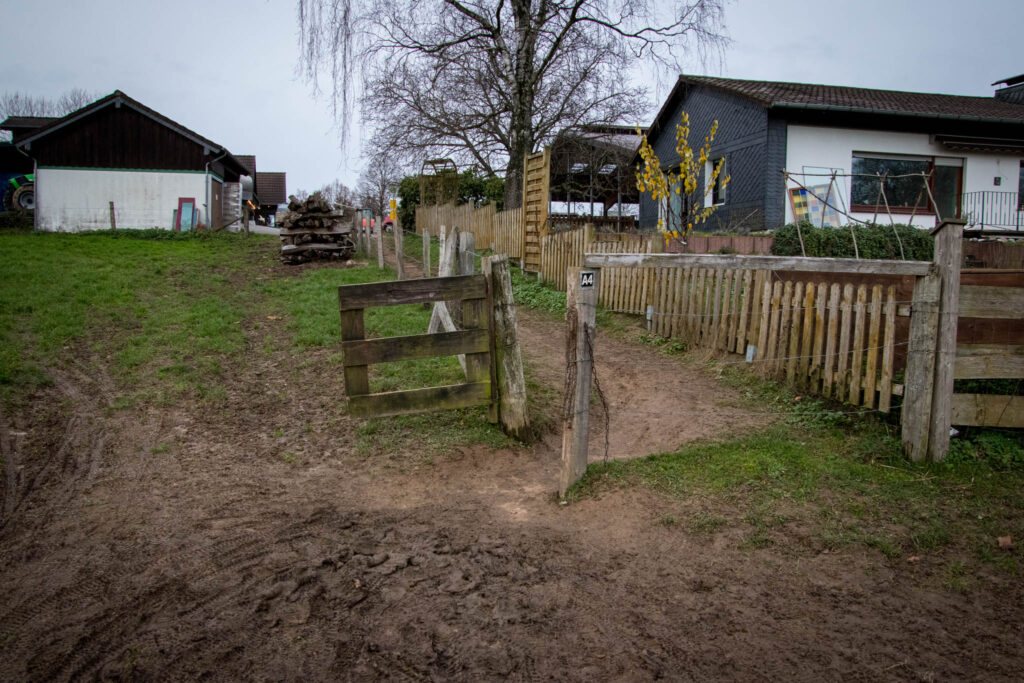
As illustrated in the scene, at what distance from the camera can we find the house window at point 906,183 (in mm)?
19531

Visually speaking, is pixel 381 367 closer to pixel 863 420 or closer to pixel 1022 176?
pixel 863 420

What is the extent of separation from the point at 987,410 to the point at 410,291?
449cm

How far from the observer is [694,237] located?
1566 centimetres

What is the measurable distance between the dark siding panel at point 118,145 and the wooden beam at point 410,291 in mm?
25014

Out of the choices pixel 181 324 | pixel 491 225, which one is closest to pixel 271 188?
pixel 491 225

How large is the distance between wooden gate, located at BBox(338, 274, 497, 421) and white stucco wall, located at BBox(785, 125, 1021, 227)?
15570 millimetres

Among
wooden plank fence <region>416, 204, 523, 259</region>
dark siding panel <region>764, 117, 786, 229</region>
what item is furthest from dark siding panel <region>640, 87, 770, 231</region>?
wooden plank fence <region>416, 204, 523, 259</region>

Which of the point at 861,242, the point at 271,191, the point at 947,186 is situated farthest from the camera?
the point at 271,191

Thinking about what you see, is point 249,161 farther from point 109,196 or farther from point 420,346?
point 420,346

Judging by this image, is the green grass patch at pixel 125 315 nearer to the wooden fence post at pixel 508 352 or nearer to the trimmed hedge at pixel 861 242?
the wooden fence post at pixel 508 352

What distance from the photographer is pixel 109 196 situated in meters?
26.5

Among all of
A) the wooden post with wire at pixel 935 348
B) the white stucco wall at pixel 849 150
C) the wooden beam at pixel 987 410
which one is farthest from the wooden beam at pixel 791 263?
the white stucco wall at pixel 849 150

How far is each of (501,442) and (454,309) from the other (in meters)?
2.97

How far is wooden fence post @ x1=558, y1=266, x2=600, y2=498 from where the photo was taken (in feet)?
15.2
